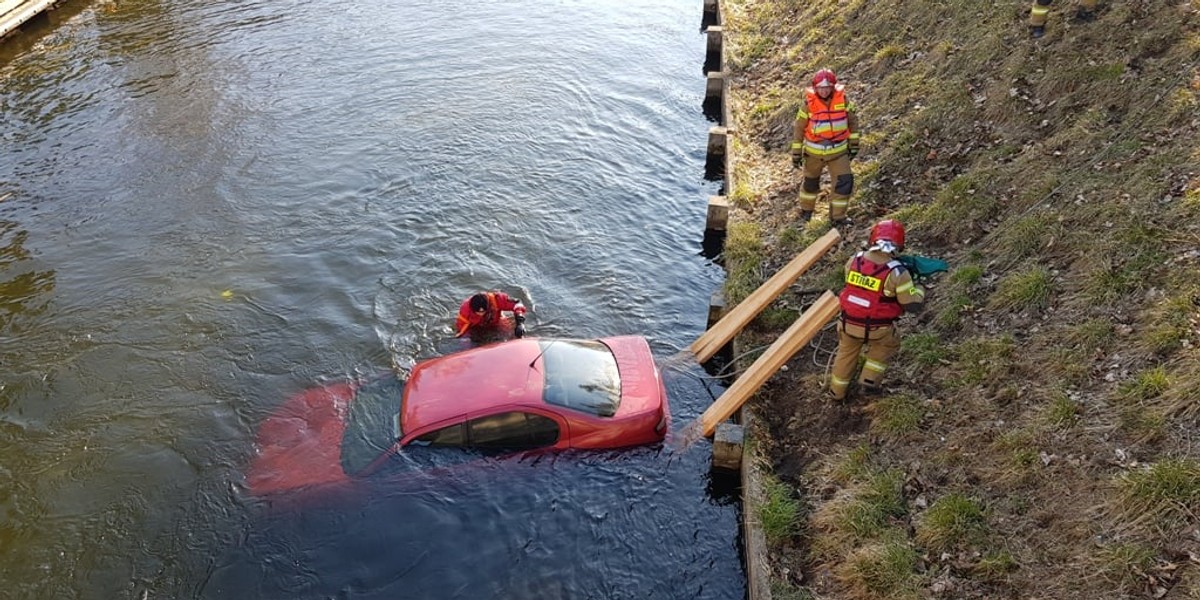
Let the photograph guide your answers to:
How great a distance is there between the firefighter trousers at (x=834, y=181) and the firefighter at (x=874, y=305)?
319cm

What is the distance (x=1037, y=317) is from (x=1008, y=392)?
1156 millimetres

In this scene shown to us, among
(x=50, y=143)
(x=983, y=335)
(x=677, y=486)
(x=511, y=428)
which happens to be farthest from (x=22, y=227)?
(x=983, y=335)

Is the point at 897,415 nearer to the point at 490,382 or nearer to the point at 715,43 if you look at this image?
the point at 490,382

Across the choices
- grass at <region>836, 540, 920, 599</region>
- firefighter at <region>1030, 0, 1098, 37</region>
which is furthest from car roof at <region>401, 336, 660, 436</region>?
firefighter at <region>1030, 0, 1098, 37</region>

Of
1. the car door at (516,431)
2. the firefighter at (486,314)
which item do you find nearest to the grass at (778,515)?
the car door at (516,431)

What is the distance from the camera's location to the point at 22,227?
45.4 feet

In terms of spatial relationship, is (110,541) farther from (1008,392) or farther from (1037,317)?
(1037,317)

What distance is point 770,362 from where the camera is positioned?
9.13 m

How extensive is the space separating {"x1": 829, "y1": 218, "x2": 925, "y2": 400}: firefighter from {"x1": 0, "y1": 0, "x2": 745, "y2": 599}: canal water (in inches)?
75.8

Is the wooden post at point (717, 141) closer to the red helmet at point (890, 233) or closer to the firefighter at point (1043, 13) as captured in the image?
the firefighter at point (1043, 13)

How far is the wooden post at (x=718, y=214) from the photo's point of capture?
13.1 meters

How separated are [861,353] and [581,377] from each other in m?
3.16

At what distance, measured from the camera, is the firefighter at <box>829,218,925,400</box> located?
807cm

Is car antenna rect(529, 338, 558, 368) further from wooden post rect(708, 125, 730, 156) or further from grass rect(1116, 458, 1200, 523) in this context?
wooden post rect(708, 125, 730, 156)
